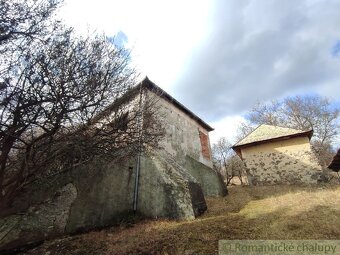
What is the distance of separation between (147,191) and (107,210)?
1523 mm

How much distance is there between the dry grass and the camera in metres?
5.70

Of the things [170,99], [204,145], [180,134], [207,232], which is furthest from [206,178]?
[207,232]

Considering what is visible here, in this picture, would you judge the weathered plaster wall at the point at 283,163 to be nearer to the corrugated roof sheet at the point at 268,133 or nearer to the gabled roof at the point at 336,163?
the corrugated roof sheet at the point at 268,133

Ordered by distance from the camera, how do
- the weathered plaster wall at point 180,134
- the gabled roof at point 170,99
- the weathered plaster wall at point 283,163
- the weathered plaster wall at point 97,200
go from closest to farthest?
the weathered plaster wall at point 97,200, the gabled roof at point 170,99, the weathered plaster wall at point 180,134, the weathered plaster wall at point 283,163

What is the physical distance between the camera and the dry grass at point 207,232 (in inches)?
224

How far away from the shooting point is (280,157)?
16219 millimetres

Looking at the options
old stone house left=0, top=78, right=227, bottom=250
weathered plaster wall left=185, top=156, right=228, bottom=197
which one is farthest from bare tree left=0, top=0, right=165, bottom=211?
weathered plaster wall left=185, top=156, right=228, bottom=197

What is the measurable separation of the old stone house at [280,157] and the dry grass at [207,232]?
7620 mm

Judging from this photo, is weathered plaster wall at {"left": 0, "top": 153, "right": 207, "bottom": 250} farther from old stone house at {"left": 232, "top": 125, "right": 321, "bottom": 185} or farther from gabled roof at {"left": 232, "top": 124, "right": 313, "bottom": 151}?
gabled roof at {"left": 232, "top": 124, "right": 313, "bottom": 151}

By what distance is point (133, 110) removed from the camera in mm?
8586

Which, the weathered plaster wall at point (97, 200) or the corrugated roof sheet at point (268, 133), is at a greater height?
the corrugated roof sheet at point (268, 133)

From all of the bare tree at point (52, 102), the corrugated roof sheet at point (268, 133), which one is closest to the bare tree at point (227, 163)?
the corrugated roof sheet at point (268, 133)

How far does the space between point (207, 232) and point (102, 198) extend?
4.58 metres

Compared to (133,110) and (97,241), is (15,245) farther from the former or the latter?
(133,110)
